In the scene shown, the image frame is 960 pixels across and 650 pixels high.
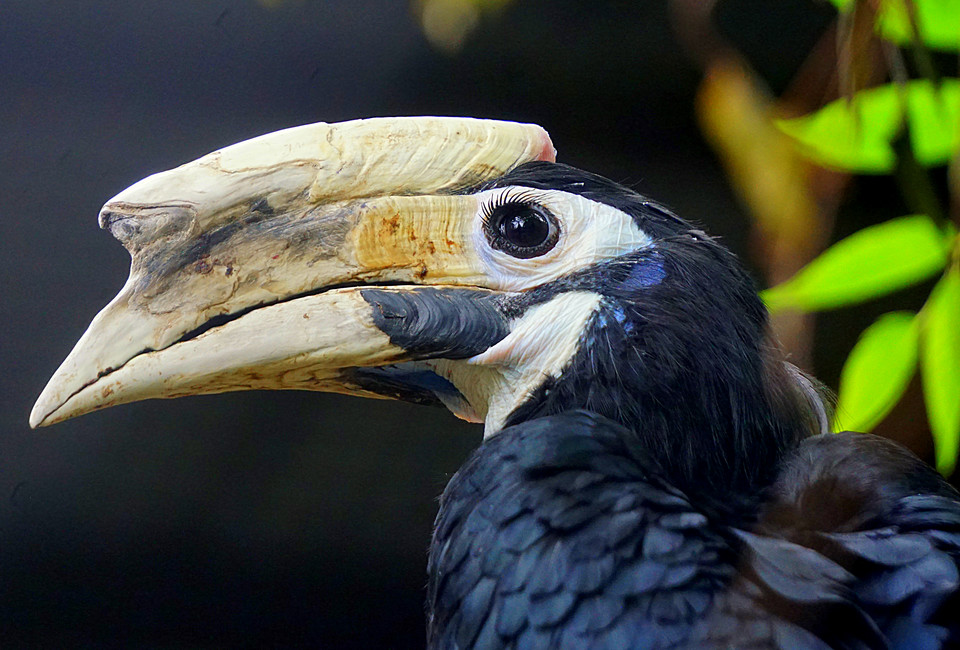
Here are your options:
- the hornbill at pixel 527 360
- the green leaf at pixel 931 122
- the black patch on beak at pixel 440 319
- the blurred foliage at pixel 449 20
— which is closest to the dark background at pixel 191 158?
the blurred foliage at pixel 449 20

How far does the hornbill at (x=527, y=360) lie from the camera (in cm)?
59

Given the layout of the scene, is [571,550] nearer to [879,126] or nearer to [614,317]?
[614,317]

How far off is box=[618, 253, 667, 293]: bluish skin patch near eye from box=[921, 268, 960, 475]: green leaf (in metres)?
0.32

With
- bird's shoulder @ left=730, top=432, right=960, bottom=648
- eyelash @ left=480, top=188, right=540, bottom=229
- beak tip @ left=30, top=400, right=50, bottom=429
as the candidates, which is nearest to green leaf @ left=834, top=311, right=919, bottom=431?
bird's shoulder @ left=730, top=432, right=960, bottom=648

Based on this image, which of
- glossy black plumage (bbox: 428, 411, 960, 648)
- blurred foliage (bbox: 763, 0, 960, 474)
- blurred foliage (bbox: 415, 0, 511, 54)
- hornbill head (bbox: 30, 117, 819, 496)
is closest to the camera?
blurred foliage (bbox: 763, 0, 960, 474)

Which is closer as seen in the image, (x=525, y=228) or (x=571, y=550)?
(x=571, y=550)

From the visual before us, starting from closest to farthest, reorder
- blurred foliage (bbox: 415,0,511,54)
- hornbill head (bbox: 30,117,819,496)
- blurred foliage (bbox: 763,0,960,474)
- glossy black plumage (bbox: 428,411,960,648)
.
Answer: blurred foliage (bbox: 763,0,960,474), glossy black plumage (bbox: 428,411,960,648), hornbill head (bbox: 30,117,819,496), blurred foliage (bbox: 415,0,511,54)

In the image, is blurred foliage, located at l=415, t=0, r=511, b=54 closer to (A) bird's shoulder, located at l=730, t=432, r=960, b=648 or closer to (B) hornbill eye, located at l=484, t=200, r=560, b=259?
(B) hornbill eye, located at l=484, t=200, r=560, b=259

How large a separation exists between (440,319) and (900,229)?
38 centimetres

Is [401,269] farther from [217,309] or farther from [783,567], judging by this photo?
[783,567]

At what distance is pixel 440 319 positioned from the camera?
0.72m

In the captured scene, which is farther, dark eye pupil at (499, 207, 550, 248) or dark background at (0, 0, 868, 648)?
dark background at (0, 0, 868, 648)

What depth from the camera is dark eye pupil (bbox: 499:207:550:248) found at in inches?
29.7

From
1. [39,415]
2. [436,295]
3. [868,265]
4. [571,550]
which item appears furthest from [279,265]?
[868,265]
